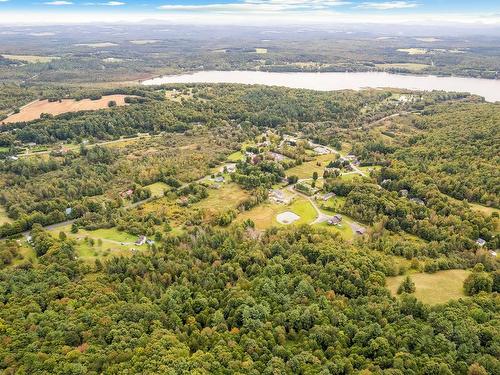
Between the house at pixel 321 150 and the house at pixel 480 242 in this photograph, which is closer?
the house at pixel 480 242

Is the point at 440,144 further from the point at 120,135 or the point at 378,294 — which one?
the point at 120,135

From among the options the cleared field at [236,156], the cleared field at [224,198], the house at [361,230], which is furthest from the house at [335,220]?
the cleared field at [236,156]

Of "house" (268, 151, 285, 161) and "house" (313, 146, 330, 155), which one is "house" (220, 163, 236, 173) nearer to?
"house" (268, 151, 285, 161)

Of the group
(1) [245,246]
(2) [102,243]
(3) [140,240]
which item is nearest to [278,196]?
(1) [245,246]

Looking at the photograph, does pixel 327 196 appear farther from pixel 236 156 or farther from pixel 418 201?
pixel 236 156

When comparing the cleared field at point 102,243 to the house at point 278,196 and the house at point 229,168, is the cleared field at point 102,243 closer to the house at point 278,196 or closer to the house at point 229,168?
the house at point 278,196

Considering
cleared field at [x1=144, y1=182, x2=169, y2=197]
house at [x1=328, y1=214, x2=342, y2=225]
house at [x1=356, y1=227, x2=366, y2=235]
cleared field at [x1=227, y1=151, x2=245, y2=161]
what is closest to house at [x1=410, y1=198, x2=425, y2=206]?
house at [x1=356, y1=227, x2=366, y2=235]

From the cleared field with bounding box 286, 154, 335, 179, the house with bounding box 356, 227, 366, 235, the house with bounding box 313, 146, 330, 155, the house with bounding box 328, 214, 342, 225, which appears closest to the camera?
the house with bounding box 356, 227, 366, 235
